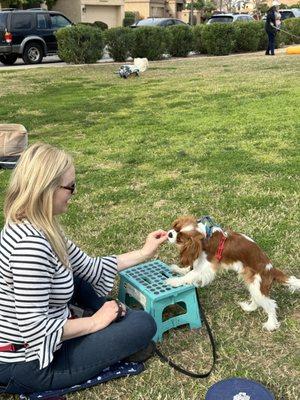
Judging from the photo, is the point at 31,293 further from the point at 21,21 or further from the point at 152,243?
the point at 21,21

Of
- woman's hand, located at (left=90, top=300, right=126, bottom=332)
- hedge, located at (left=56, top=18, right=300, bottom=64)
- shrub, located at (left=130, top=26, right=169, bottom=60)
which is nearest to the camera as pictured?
woman's hand, located at (left=90, top=300, right=126, bottom=332)

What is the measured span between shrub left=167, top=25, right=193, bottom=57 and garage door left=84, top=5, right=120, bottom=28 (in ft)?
80.3

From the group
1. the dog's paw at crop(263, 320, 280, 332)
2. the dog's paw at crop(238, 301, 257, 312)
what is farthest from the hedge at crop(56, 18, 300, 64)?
the dog's paw at crop(263, 320, 280, 332)

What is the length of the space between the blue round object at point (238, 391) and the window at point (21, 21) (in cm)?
1901

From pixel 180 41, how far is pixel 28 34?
6.25 meters

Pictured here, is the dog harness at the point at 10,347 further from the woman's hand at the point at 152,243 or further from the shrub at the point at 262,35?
the shrub at the point at 262,35

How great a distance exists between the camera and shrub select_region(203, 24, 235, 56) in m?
21.9

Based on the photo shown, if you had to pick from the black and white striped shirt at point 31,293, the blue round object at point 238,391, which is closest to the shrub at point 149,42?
the black and white striped shirt at point 31,293

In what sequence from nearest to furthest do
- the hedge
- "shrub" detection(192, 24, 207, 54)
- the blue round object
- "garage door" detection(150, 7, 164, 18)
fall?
the blue round object → the hedge → "shrub" detection(192, 24, 207, 54) → "garage door" detection(150, 7, 164, 18)

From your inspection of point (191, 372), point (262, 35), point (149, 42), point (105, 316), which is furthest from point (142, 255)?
point (262, 35)

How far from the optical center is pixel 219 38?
72.4 feet

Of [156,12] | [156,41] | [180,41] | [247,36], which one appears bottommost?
[156,12]

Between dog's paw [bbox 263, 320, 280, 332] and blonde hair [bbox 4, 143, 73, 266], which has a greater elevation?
blonde hair [bbox 4, 143, 73, 266]

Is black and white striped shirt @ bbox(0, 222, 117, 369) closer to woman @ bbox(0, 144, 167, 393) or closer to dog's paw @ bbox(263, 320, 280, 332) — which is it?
woman @ bbox(0, 144, 167, 393)
